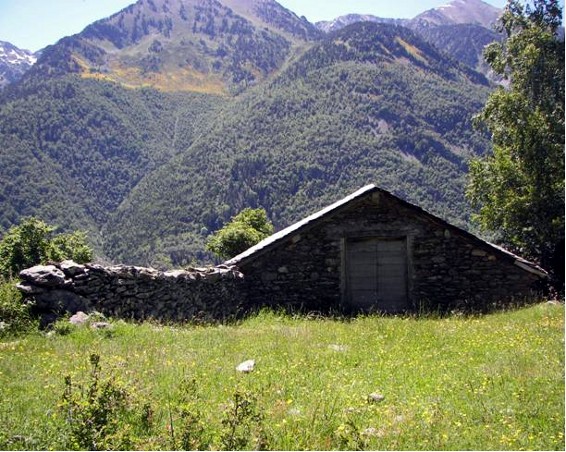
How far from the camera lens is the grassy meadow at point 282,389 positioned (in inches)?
205

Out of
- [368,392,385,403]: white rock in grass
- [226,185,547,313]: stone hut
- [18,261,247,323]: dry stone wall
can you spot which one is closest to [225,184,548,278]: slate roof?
[226,185,547,313]: stone hut

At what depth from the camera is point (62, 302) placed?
1013 centimetres

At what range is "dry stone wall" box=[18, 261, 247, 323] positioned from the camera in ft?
32.9

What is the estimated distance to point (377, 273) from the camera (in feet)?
52.9

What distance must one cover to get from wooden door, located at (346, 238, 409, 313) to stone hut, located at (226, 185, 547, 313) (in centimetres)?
3

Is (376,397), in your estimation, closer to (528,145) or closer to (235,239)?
(528,145)

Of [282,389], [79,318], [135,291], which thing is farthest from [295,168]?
[282,389]

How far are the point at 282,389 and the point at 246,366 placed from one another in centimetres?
113

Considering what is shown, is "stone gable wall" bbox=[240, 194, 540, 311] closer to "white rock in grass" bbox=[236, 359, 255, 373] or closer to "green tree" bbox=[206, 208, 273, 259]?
"white rock in grass" bbox=[236, 359, 255, 373]

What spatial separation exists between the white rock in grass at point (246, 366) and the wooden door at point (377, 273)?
843 centimetres

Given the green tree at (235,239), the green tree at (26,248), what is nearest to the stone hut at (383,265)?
the green tree at (26,248)

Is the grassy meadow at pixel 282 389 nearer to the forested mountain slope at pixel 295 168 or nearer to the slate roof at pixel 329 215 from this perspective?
the slate roof at pixel 329 215

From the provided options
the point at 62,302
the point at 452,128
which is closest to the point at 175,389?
the point at 62,302

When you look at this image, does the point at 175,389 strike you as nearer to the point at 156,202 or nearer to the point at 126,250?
the point at 126,250
